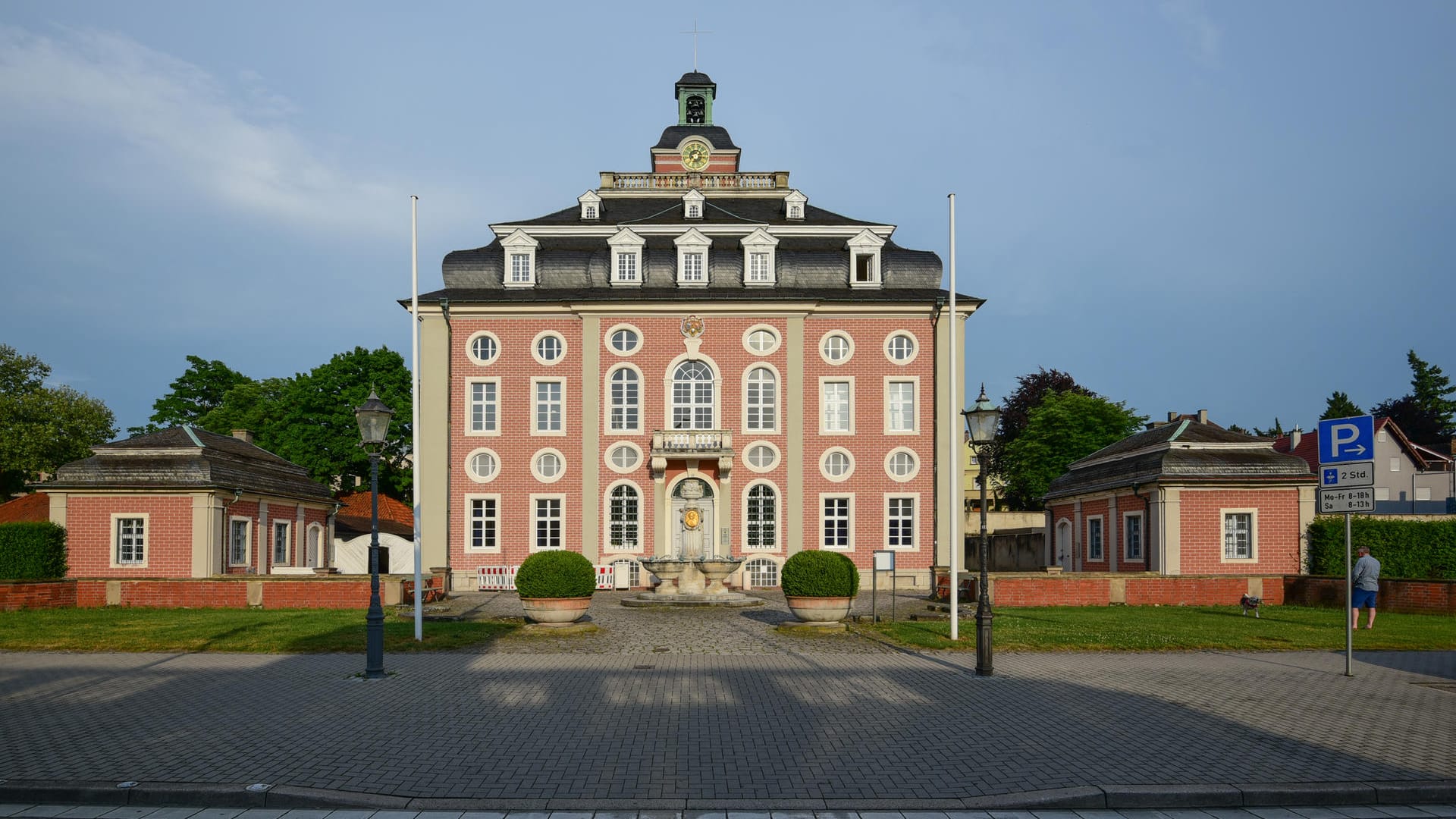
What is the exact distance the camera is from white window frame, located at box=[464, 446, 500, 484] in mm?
37156

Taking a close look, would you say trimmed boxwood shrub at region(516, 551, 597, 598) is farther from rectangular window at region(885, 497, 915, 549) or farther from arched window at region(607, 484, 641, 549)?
rectangular window at region(885, 497, 915, 549)

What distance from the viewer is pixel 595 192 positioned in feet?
141

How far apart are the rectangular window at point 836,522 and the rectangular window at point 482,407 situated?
12.1 m

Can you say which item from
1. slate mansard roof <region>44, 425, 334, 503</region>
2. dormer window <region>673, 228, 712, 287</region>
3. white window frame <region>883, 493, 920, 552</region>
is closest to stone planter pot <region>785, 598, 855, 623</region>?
white window frame <region>883, 493, 920, 552</region>

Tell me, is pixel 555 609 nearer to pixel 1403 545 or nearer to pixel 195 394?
pixel 1403 545

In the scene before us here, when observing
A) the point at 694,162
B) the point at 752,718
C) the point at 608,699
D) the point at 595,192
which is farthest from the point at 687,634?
the point at 694,162

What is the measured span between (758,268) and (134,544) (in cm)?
2237

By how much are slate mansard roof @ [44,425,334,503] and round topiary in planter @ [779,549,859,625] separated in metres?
20.9

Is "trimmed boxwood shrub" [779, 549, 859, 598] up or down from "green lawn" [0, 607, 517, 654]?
up

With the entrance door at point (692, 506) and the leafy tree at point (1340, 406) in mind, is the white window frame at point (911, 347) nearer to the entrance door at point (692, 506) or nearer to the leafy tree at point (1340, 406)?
the entrance door at point (692, 506)

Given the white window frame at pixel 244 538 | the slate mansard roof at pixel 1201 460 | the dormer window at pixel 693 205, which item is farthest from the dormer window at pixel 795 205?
the white window frame at pixel 244 538

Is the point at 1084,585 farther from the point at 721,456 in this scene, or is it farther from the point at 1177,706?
the point at 1177,706

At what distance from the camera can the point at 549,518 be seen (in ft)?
122

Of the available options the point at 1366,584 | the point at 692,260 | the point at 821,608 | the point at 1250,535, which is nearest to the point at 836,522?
the point at 692,260
